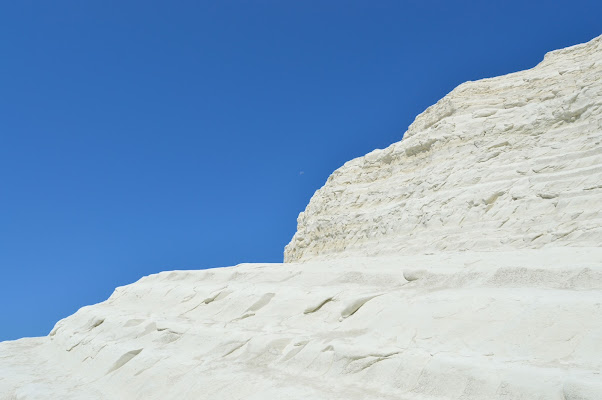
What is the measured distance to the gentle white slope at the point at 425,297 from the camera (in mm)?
4998

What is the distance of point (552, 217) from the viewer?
11.6 m

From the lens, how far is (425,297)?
6.72 metres

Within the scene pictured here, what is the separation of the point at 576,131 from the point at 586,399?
13608 mm

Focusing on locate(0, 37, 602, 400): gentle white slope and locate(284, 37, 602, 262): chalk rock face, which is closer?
locate(0, 37, 602, 400): gentle white slope

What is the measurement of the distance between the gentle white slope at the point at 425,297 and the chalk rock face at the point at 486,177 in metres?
0.07

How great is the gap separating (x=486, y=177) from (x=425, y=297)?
34.1 ft

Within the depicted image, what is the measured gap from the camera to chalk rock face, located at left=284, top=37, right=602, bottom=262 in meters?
12.2

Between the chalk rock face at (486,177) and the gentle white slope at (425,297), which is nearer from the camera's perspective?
the gentle white slope at (425,297)

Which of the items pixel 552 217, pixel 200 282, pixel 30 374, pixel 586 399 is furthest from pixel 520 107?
pixel 30 374

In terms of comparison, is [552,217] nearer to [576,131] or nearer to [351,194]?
[576,131]

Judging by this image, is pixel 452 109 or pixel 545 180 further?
pixel 452 109

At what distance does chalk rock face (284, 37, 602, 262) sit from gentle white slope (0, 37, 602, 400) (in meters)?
0.07

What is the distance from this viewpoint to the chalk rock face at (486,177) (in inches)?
480

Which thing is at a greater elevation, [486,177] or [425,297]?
[486,177]
